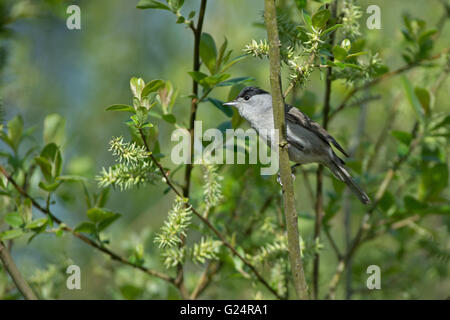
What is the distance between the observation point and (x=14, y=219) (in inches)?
88.8

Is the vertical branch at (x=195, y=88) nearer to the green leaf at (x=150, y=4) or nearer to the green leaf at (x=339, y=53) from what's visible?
the green leaf at (x=150, y=4)

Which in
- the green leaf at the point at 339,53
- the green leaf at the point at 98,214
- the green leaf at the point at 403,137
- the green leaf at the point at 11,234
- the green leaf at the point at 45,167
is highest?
the green leaf at the point at 339,53

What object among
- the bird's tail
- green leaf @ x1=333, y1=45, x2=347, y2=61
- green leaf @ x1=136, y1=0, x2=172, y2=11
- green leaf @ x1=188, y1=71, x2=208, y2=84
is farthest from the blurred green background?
green leaf @ x1=136, y1=0, x2=172, y2=11

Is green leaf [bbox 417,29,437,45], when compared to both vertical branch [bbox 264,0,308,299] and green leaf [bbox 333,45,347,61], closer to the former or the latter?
green leaf [bbox 333,45,347,61]

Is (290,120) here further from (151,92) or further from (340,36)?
(151,92)

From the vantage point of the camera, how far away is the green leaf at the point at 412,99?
2729 mm

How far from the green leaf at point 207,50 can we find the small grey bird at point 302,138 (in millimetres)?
496

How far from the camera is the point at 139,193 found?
15.5 feet

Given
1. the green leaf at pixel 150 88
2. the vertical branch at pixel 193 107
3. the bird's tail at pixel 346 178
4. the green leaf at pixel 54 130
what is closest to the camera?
the green leaf at pixel 150 88

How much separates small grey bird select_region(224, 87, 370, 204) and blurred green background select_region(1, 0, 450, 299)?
15 cm

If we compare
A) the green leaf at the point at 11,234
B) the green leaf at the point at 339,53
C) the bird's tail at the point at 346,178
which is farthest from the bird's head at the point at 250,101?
the green leaf at the point at 11,234

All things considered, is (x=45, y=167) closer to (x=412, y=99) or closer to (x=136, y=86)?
(x=136, y=86)

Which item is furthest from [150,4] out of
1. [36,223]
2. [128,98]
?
[128,98]

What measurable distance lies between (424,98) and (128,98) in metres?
3.01
